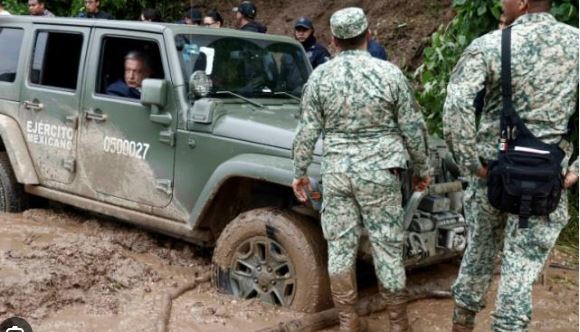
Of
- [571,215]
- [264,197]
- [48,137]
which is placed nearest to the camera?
[264,197]

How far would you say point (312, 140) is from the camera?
3.96 metres

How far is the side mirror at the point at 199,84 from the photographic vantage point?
15.9 ft

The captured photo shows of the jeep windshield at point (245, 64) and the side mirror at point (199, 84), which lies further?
the jeep windshield at point (245, 64)

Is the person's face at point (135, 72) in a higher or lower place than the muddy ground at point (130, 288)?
higher

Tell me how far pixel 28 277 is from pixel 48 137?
1.37 m

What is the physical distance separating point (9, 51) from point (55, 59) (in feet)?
1.81

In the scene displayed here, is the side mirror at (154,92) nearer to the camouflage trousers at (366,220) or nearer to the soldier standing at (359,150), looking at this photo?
the soldier standing at (359,150)

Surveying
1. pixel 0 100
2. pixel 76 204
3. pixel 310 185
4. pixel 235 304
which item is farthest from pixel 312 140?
pixel 0 100

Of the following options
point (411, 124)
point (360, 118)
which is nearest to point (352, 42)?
point (360, 118)

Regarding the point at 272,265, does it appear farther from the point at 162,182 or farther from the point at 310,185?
the point at 162,182

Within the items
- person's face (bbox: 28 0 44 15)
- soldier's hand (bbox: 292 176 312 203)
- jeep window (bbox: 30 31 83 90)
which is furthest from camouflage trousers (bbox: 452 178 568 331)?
person's face (bbox: 28 0 44 15)

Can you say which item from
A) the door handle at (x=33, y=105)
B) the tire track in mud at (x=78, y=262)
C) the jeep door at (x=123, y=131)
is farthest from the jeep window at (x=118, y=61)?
the tire track in mud at (x=78, y=262)

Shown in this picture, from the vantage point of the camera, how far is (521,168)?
336 centimetres

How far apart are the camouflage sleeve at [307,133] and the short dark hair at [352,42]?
25 cm
